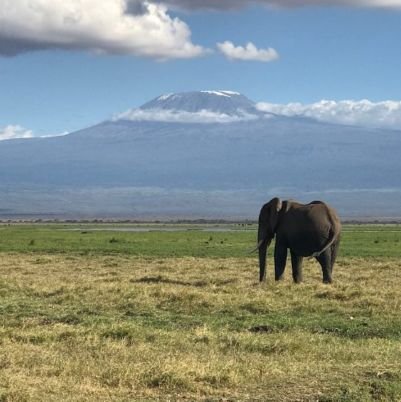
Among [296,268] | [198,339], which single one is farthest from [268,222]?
[198,339]

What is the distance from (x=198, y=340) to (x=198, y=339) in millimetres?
48

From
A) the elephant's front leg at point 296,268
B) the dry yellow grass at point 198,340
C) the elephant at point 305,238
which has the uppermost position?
the elephant at point 305,238

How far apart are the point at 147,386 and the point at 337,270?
830 inches

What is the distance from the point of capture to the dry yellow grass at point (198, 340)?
10.9 m

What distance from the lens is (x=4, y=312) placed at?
17797 mm

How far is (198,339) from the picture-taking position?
1437 centimetres

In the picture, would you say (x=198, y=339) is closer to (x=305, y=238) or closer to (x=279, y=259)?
(x=279, y=259)

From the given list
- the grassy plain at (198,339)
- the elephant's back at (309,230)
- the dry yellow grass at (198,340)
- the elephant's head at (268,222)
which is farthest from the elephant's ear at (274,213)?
the dry yellow grass at (198,340)

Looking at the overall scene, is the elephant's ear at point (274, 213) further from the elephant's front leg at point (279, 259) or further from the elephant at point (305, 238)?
the elephant's front leg at point (279, 259)

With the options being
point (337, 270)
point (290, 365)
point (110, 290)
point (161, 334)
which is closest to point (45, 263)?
point (337, 270)

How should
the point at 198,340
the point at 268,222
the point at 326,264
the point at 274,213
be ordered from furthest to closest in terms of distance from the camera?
1. the point at 268,222
2. the point at 274,213
3. the point at 326,264
4. the point at 198,340

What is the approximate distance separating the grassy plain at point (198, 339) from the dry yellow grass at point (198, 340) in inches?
1.0

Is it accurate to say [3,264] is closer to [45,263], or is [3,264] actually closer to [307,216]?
[45,263]

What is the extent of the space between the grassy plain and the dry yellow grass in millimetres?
25
